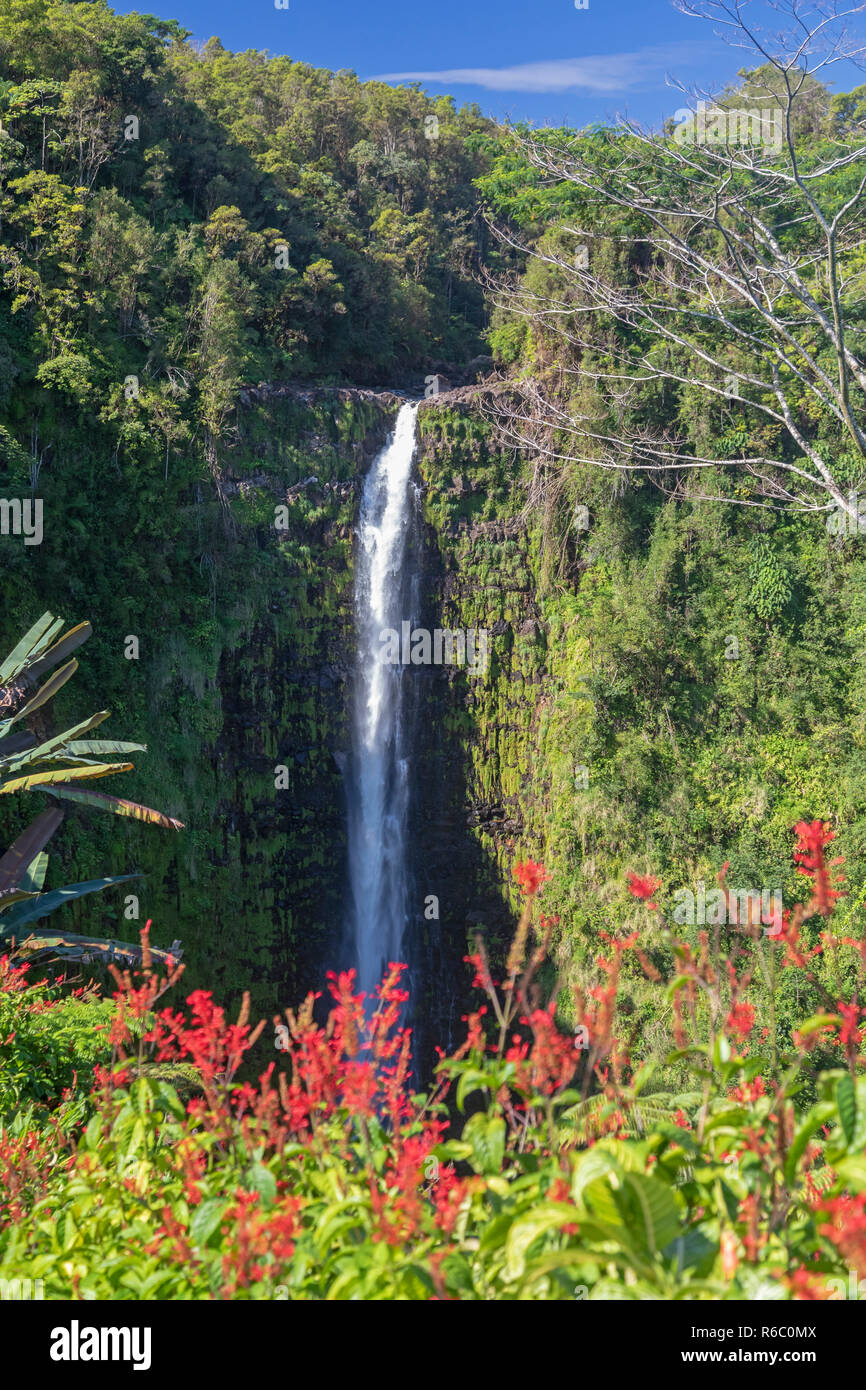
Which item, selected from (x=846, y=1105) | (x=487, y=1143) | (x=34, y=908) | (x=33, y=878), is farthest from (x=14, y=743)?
(x=846, y=1105)

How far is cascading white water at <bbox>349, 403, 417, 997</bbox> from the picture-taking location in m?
15.9

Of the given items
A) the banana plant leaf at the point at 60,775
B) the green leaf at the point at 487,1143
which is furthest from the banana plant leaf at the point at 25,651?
the green leaf at the point at 487,1143

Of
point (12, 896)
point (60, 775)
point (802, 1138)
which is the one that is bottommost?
point (802, 1138)

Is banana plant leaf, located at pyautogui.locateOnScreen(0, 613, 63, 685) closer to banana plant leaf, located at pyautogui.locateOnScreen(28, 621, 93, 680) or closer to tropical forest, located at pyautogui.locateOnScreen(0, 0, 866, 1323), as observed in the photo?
banana plant leaf, located at pyautogui.locateOnScreen(28, 621, 93, 680)

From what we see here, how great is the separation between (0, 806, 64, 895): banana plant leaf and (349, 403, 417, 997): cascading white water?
8183 millimetres

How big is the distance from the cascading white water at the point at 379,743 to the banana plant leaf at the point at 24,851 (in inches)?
322

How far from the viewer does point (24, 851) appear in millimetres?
7977

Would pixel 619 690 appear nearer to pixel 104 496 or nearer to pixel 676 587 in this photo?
pixel 676 587

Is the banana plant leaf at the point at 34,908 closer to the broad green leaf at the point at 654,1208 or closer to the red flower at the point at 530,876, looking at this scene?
the red flower at the point at 530,876

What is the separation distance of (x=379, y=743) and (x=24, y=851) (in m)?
8.76

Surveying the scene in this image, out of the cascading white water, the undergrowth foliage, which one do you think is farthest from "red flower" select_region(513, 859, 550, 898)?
the cascading white water

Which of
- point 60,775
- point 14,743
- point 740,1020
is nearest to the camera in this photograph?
point 740,1020

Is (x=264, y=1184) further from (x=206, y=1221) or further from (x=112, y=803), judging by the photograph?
(x=112, y=803)
